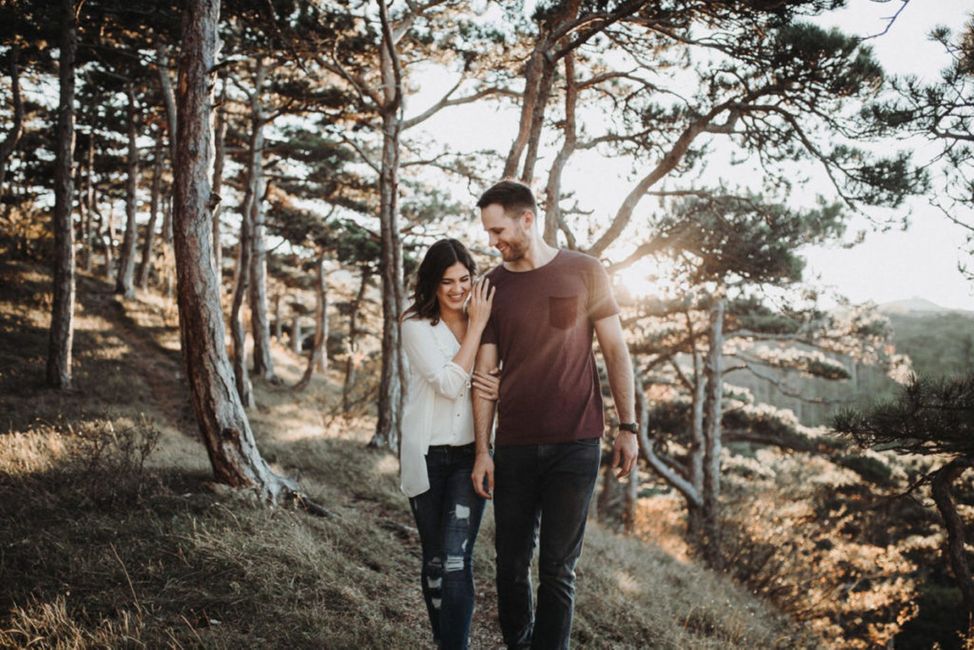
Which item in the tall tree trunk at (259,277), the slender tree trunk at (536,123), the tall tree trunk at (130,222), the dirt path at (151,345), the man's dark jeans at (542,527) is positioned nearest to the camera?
the man's dark jeans at (542,527)

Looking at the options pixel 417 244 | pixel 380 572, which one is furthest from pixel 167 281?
pixel 380 572

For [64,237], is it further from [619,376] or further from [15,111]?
[619,376]

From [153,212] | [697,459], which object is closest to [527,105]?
[697,459]

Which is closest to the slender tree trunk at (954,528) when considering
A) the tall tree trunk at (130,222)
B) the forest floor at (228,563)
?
the forest floor at (228,563)

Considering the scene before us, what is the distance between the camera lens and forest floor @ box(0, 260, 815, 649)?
312 centimetres

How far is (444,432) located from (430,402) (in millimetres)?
164

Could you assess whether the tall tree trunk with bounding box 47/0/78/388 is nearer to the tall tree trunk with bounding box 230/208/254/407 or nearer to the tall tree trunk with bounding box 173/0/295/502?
the tall tree trunk with bounding box 230/208/254/407

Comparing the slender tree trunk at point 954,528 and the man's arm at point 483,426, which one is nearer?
the man's arm at point 483,426

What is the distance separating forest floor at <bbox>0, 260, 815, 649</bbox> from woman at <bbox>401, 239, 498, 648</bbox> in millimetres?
739

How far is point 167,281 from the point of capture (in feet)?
61.4

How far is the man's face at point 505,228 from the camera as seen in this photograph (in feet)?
9.48

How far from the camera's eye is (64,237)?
954 cm

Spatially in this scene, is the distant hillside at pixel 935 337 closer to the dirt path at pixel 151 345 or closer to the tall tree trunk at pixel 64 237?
the dirt path at pixel 151 345

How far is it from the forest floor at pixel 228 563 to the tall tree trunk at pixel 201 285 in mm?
345
